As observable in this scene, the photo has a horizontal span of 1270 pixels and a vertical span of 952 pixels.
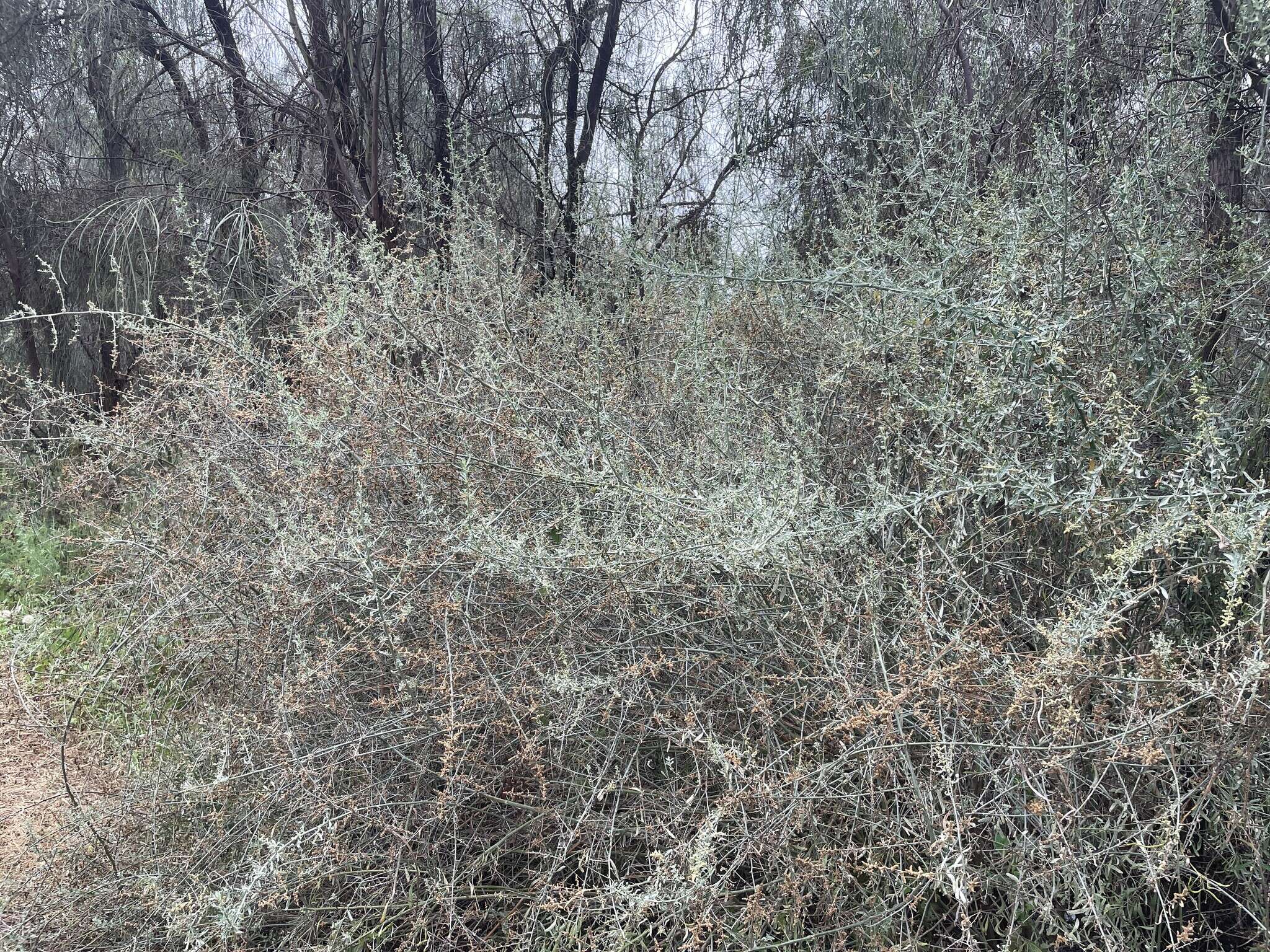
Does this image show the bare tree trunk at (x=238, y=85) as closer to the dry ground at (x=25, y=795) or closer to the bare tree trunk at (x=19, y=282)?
the bare tree trunk at (x=19, y=282)

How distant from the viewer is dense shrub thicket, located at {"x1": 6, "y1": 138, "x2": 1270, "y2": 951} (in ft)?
6.28

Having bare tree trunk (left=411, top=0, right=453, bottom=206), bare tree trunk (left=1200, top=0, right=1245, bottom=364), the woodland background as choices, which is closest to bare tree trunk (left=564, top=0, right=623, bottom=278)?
bare tree trunk (left=411, top=0, right=453, bottom=206)

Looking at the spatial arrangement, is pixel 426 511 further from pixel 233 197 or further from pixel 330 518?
pixel 233 197

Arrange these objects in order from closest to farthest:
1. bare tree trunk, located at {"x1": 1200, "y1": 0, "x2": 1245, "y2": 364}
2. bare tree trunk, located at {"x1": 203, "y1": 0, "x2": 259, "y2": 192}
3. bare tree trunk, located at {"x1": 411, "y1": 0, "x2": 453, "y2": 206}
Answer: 1. bare tree trunk, located at {"x1": 1200, "y1": 0, "x2": 1245, "y2": 364}
2. bare tree trunk, located at {"x1": 203, "y1": 0, "x2": 259, "y2": 192}
3. bare tree trunk, located at {"x1": 411, "y1": 0, "x2": 453, "y2": 206}

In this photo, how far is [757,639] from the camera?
2.40 metres

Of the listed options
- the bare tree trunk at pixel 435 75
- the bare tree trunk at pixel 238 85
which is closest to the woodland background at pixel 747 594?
the bare tree trunk at pixel 435 75

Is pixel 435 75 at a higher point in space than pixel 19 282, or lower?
higher

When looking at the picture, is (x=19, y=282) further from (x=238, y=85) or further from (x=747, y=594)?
(x=747, y=594)

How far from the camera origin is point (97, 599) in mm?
3482

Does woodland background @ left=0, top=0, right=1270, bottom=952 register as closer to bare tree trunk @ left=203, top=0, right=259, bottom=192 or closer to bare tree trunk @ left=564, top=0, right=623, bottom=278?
bare tree trunk @ left=203, top=0, right=259, bottom=192

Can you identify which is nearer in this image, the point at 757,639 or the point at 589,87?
the point at 757,639

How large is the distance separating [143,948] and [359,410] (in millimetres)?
1413

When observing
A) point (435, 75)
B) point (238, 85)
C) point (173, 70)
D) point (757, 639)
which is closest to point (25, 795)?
point (757, 639)

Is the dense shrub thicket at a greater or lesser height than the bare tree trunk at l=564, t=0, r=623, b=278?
lesser
